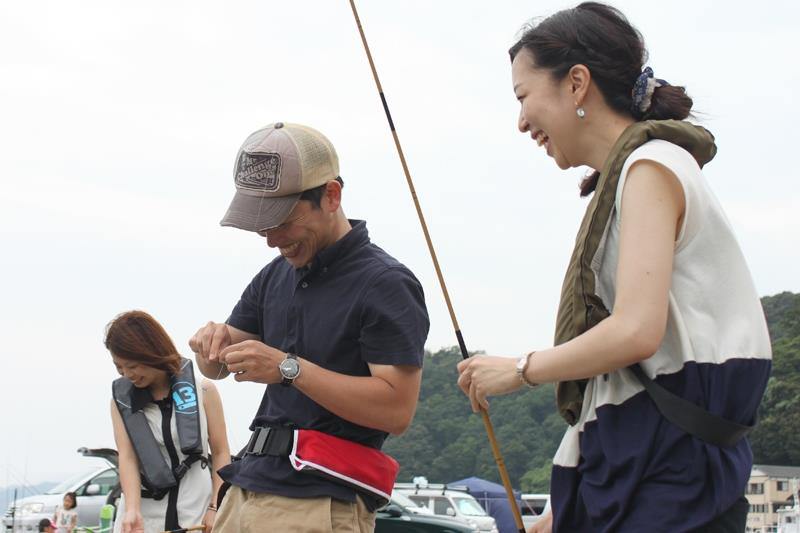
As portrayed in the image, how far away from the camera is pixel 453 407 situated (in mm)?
97625

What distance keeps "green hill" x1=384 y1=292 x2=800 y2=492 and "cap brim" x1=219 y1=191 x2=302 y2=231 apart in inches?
3040

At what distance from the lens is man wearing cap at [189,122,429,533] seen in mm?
3805

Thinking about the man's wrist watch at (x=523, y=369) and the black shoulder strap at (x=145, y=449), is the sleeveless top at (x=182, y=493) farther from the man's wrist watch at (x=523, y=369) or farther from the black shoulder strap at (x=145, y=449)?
the man's wrist watch at (x=523, y=369)

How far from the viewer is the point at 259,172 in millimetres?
4012

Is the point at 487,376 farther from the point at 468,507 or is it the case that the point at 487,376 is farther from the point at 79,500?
the point at 468,507

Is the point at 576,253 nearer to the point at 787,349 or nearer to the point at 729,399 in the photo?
the point at 729,399

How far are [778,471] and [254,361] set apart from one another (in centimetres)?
7721

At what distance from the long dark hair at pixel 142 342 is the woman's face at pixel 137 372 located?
23 millimetres

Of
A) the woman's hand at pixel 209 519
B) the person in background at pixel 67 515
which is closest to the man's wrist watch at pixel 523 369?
the woman's hand at pixel 209 519

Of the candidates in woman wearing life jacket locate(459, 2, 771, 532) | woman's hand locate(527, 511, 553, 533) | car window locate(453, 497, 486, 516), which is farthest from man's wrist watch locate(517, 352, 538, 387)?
car window locate(453, 497, 486, 516)

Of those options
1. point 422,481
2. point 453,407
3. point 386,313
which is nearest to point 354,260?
point 386,313

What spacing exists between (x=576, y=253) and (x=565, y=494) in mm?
589

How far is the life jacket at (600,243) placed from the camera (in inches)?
112

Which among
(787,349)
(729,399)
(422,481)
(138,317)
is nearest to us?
(729,399)
